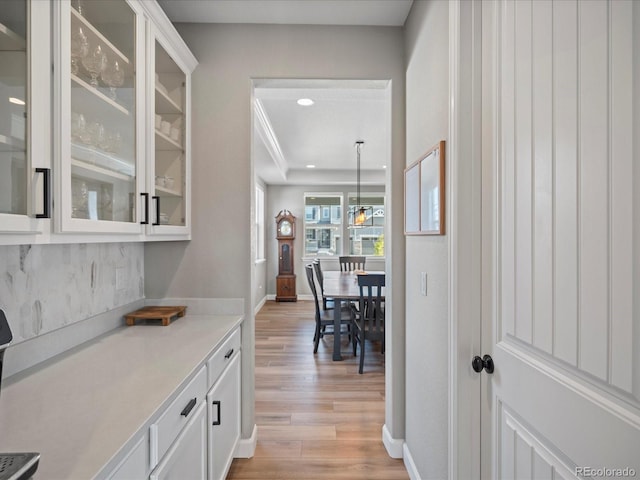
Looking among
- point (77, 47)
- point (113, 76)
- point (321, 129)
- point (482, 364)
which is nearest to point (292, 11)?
point (113, 76)

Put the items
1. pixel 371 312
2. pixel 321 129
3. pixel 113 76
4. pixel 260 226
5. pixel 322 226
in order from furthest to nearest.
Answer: pixel 322 226, pixel 260 226, pixel 321 129, pixel 371 312, pixel 113 76

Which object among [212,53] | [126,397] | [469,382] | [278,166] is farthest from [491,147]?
[278,166]

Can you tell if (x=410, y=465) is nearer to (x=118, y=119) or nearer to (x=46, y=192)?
(x=46, y=192)

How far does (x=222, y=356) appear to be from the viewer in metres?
1.67

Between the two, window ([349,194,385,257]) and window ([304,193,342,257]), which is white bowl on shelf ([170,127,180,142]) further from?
window ([349,194,385,257])

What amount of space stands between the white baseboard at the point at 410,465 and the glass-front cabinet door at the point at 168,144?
182 centimetres

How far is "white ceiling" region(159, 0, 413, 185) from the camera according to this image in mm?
1940

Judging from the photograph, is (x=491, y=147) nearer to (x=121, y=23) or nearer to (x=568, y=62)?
(x=568, y=62)

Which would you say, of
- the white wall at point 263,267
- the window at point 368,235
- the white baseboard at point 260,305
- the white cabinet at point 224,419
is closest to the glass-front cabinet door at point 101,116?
the white cabinet at point 224,419

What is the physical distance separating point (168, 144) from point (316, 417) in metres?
2.15

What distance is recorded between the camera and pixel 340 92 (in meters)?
2.88

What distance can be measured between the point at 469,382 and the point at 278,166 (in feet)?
16.7

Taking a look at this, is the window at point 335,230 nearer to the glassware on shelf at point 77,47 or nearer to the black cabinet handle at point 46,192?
the glassware on shelf at point 77,47

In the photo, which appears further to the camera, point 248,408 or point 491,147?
point 248,408
